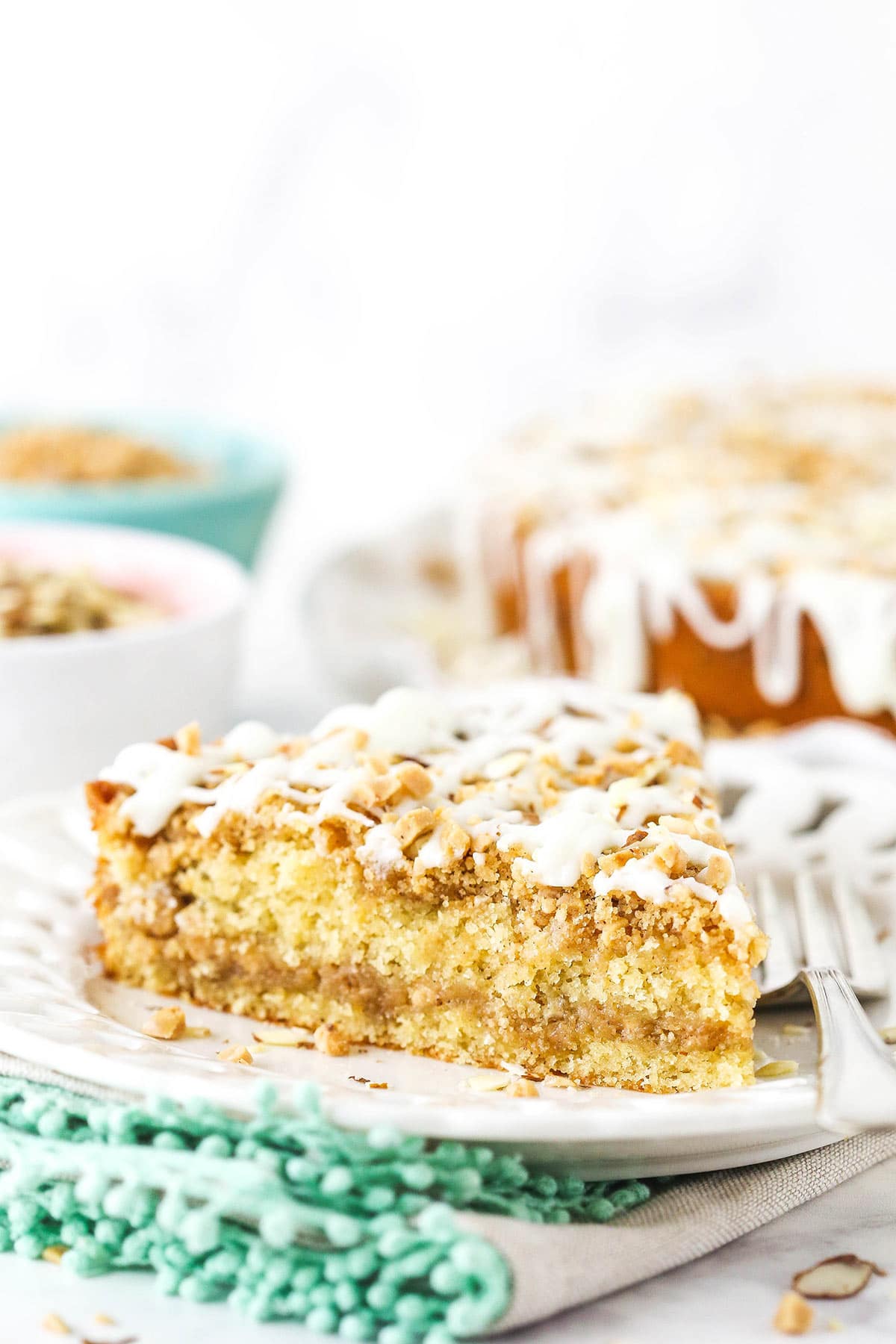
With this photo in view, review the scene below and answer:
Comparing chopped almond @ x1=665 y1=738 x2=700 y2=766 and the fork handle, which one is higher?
chopped almond @ x1=665 y1=738 x2=700 y2=766

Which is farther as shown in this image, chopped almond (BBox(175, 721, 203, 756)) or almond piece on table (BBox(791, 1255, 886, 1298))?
chopped almond (BBox(175, 721, 203, 756))

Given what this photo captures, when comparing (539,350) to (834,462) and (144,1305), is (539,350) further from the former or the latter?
(144,1305)

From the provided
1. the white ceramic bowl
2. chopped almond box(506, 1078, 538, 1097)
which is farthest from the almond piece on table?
the white ceramic bowl

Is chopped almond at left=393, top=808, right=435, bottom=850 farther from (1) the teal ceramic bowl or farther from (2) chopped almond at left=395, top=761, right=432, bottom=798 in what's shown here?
(1) the teal ceramic bowl

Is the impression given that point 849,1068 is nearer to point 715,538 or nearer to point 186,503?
point 715,538

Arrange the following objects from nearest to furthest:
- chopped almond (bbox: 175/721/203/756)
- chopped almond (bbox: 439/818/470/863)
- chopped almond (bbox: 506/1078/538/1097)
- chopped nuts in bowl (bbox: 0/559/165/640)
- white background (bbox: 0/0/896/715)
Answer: chopped almond (bbox: 506/1078/538/1097), chopped almond (bbox: 439/818/470/863), chopped almond (bbox: 175/721/203/756), chopped nuts in bowl (bbox: 0/559/165/640), white background (bbox: 0/0/896/715)

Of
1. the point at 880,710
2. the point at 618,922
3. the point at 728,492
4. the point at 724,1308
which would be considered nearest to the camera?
the point at 724,1308

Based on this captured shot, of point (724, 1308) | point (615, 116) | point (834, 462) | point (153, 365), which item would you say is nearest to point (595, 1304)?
point (724, 1308)
